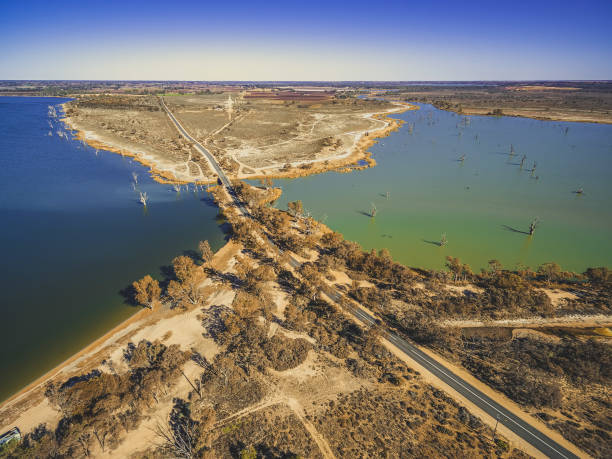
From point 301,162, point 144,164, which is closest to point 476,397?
point 301,162

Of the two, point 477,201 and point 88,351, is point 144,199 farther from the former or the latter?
point 477,201

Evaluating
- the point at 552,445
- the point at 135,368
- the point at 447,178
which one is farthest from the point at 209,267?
the point at 447,178

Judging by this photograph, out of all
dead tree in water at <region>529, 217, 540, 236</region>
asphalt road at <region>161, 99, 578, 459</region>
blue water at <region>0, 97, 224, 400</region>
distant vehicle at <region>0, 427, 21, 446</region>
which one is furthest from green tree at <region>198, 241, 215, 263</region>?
dead tree in water at <region>529, 217, 540, 236</region>

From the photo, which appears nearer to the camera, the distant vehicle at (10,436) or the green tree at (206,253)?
the distant vehicle at (10,436)

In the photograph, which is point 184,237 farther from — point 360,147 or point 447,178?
point 360,147

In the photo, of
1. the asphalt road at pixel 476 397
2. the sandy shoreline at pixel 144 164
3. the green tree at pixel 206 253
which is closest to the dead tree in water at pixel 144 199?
the sandy shoreline at pixel 144 164

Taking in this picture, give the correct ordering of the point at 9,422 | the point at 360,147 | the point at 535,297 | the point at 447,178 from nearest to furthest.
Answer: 1. the point at 9,422
2. the point at 535,297
3. the point at 447,178
4. the point at 360,147

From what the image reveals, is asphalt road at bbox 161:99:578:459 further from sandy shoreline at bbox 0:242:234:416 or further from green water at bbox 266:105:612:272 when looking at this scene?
sandy shoreline at bbox 0:242:234:416

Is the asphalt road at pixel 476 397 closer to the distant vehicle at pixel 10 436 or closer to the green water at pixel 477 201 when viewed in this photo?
the green water at pixel 477 201
